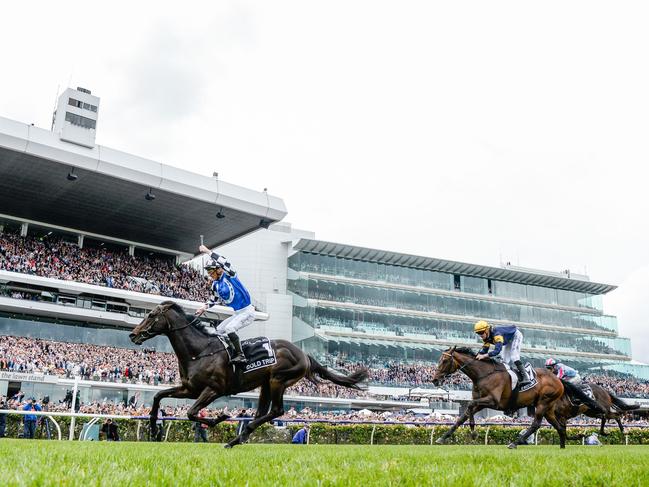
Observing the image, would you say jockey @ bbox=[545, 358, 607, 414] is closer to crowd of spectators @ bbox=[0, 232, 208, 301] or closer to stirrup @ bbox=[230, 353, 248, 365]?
stirrup @ bbox=[230, 353, 248, 365]

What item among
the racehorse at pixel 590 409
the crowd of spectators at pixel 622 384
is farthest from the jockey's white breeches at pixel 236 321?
the crowd of spectators at pixel 622 384

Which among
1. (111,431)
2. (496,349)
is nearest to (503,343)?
(496,349)

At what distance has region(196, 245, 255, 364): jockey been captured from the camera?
8812mm

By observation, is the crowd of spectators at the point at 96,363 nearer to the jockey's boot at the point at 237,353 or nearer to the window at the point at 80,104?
the window at the point at 80,104

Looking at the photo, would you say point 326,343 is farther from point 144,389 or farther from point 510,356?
point 510,356

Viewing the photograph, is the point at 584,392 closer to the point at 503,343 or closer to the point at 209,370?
the point at 503,343

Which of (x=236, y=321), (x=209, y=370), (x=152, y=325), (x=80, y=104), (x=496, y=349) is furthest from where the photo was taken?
(x=80, y=104)

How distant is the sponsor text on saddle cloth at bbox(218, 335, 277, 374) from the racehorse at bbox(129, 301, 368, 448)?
0.07m

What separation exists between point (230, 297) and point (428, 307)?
51.2m

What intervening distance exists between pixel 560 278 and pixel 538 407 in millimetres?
57951

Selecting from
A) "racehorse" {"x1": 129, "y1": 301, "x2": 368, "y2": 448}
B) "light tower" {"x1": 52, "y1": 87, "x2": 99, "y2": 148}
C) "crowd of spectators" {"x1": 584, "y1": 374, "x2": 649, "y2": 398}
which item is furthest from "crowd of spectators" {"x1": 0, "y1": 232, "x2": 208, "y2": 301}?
"crowd of spectators" {"x1": 584, "y1": 374, "x2": 649, "y2": 398}

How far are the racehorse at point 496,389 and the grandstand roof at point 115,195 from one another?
2675cm

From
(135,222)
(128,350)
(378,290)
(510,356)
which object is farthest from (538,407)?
(378,290)

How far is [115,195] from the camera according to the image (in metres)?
36.8
